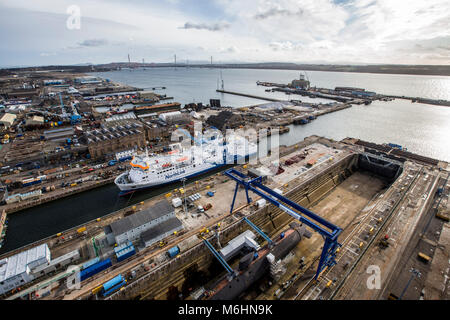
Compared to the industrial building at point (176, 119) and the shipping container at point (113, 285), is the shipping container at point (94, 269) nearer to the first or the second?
the shipping container at point (113, 285)

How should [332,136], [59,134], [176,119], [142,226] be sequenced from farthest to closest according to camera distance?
[176,119] → [332,136] → [59,134] → [142,226]

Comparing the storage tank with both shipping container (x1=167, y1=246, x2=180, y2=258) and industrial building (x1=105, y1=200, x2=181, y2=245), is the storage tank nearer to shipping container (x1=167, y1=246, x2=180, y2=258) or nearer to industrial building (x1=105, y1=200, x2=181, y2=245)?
industrial building (x1=105, y1=200, x2=181, y2=245)

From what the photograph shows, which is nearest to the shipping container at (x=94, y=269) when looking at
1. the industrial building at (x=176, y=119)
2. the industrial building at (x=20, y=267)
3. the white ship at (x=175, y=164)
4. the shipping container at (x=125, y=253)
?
the shipping container at (x=125, y=253)

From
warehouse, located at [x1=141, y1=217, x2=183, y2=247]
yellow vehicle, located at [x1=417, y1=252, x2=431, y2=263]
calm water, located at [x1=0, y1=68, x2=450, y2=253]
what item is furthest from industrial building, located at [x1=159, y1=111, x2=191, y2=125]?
yellow vehicle, located at [x1=417, y1=252, x2=431, y2=263]

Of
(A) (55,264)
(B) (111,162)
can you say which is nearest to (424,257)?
(A) (55,264)

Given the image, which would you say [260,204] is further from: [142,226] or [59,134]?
[59,134]
